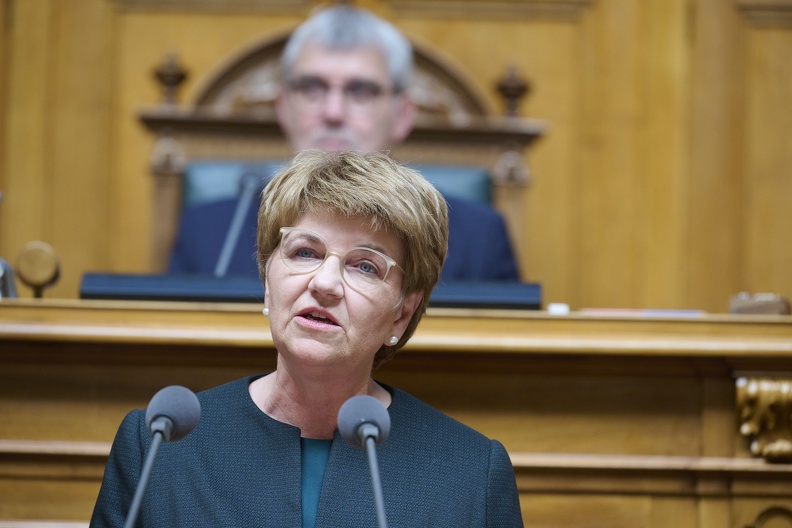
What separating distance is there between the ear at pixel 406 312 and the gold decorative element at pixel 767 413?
0.63 metres

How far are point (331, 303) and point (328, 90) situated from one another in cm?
188

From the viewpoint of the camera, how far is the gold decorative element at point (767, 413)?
1872mm

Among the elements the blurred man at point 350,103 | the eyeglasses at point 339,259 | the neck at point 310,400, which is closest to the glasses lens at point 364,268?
the eyeglasses at point 339,259

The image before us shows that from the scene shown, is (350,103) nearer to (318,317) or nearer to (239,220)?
(239,220)

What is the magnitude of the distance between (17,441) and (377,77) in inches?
69.8

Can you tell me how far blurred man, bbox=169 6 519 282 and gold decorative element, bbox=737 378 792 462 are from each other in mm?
1299

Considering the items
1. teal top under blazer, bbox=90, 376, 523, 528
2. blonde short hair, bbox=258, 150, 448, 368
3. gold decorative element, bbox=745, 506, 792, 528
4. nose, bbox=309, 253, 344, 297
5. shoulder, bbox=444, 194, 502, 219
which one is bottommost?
gold decorative element, bbox=745, 506, 792, 528

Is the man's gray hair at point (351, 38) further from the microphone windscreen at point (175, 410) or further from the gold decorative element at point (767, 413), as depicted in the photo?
the microphone windscreen at point (175, 410)

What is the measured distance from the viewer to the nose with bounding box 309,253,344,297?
4.84ft

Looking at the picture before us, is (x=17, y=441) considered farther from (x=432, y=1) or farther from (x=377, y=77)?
(x=432, y=1)

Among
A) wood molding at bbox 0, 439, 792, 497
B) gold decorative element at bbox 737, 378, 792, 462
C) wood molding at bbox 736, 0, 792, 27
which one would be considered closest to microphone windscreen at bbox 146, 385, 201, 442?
wood molding at bbox 0, 439, 792, 497

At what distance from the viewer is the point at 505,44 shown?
3.69 metres

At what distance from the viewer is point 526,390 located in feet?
6.29

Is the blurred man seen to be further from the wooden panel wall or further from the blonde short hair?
the blonde short hair
